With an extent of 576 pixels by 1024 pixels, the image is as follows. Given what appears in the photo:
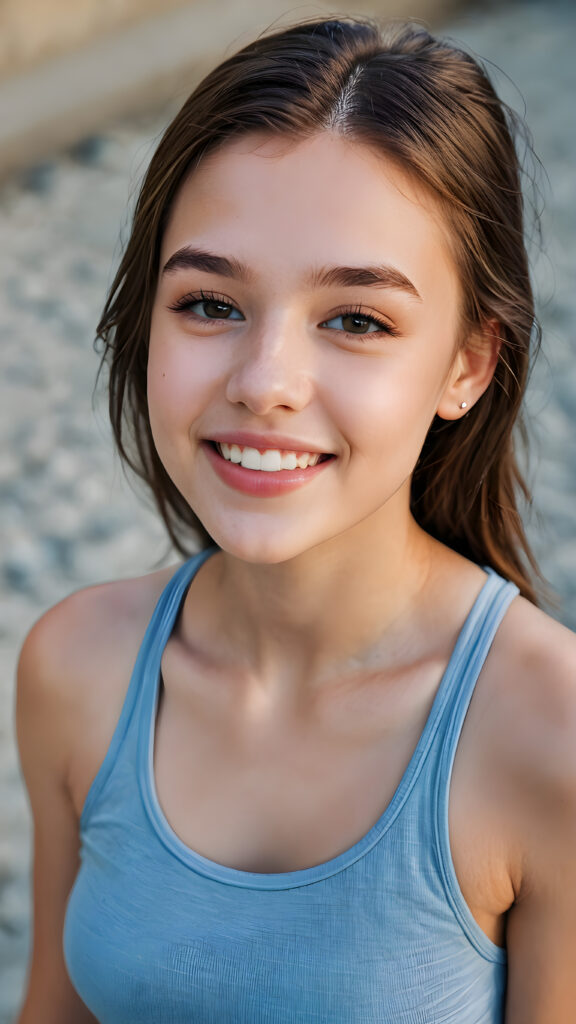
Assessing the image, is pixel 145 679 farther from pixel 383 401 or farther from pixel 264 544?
pixel 383 401

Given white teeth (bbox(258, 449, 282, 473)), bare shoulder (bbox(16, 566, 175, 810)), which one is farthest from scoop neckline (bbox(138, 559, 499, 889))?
white teeth (bbox(258, 449, 282, 473))

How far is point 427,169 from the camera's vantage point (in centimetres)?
138

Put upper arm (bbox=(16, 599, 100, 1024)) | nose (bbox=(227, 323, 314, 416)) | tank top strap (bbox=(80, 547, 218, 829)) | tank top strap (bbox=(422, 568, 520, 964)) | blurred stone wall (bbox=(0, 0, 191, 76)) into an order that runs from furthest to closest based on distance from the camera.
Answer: blurred stone wall (bbox=(0, 0, 191, 76)) < upper arm (bbox=(16, 599, 100, 1024)) < tank top strap (bbox=(80, 547, 218, 829)) < tank top strap (bbox=(422, 568, 520, 964)) < nose (bbox=(227, 323, 314, 416))

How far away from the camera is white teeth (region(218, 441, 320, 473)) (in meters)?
1.35


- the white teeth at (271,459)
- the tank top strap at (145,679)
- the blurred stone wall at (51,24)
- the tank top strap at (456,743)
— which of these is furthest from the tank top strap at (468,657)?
the blurred stone wall at (51,24)

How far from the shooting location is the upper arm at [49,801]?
1743 mm

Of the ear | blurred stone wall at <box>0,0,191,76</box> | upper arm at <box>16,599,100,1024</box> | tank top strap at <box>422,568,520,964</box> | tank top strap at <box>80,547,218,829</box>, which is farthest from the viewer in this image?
blurred stone wall at <box>0,0,191,76</box>

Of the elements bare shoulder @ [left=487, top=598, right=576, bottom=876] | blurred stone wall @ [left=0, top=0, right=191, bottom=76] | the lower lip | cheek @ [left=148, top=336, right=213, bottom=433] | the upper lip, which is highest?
blurred stone wall @ [left=0, top=0, right=191, bottom=76]

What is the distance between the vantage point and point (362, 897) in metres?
1.43

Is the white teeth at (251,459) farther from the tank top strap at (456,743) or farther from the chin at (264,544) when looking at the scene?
the tank top strap at (456,743)

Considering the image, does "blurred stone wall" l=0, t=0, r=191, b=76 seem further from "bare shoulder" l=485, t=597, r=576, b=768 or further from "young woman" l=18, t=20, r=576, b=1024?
"bare shoulder" l=485, t=597, r=576, b=768

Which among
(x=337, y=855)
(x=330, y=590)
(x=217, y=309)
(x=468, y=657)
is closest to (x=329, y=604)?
(x=330, y=590)

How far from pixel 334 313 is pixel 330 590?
1.26 ft

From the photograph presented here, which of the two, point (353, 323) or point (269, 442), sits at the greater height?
point (353, 323)
